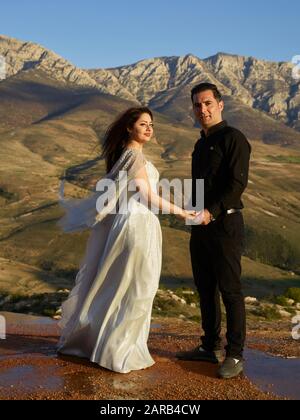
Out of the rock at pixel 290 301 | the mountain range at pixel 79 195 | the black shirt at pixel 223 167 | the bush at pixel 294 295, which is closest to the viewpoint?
the black shirt at pixel 223 167

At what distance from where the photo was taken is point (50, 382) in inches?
242

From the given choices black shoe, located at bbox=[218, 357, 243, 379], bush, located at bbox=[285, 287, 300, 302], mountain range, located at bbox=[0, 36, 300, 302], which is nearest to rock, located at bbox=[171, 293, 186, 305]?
bush, located at bbox=[285, 287, 300, 302]

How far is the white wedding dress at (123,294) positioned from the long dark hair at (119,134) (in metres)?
0.25

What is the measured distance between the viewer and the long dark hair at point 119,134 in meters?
6.82

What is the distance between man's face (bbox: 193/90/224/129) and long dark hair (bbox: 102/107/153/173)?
0.59 meters

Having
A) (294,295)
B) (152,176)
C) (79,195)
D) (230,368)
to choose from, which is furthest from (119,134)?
(79,195)

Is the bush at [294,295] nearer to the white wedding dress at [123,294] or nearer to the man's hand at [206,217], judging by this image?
the white wedding dress at [123,294]

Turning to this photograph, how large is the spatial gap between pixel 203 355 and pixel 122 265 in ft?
4.93

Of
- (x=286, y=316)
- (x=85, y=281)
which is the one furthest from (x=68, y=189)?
(x=85, y=281)

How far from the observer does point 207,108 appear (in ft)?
21.5

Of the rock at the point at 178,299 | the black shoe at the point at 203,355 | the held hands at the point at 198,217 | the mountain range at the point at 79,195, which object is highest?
the held hands at the point at 198,217

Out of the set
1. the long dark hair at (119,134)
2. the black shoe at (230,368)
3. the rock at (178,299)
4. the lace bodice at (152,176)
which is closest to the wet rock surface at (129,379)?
the black shoe at (230,368)

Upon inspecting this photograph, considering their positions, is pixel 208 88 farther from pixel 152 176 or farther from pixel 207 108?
pixel 152 176

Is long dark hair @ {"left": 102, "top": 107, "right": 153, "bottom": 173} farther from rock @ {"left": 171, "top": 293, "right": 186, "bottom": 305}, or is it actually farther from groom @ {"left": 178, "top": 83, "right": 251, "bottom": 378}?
rock @ {"left": 171, "top": 293, "right": 186, "bottom": 305}
